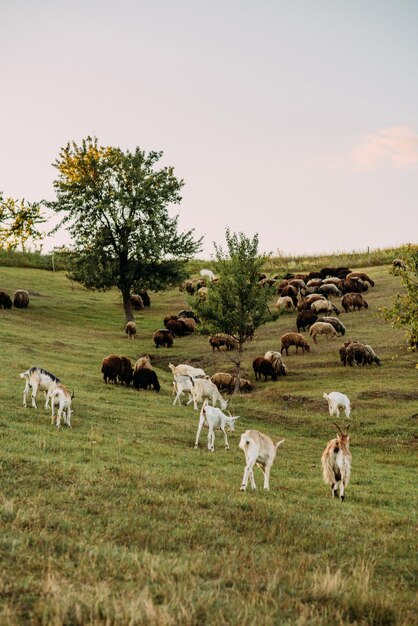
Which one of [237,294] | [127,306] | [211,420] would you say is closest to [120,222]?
[127,306]

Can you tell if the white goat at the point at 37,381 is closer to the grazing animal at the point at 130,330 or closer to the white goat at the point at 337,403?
the white goat at the point at 337,403

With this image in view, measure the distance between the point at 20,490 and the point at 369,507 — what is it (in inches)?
267

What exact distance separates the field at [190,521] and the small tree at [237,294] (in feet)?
21.0

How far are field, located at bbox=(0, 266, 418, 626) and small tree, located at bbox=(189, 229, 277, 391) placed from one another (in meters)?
6.39

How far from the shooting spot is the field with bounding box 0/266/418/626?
5988mm

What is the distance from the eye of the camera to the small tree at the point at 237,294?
1273 inches

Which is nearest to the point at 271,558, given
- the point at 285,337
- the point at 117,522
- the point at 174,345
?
the point at 117,522

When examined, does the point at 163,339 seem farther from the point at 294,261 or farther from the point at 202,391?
the point at 294,261

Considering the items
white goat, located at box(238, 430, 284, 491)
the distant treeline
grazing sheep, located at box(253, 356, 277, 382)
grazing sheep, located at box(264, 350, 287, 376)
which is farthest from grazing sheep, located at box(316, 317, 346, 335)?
the distant treeline

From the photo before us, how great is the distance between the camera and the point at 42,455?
13352mm

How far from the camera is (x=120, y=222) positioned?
172ft

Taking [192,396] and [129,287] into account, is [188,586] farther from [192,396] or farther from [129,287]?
[129,287]

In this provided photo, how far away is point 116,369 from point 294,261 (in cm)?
5511

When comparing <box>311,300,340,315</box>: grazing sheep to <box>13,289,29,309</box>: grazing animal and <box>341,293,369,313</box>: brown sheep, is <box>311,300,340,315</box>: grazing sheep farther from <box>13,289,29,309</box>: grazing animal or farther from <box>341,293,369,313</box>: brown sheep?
<box>13,289,29,309</box>: grazing animal
